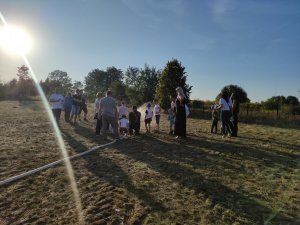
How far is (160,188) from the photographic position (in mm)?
7258

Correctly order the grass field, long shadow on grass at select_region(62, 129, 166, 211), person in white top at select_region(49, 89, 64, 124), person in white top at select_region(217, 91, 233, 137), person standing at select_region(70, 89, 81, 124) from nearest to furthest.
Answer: the grass field < long shadow on grass at select_region(62, 129, 166, 211) < person in white top at select_region(217, 91, 233, 137) < person in white top at select_region(49, 89, 64, 124) < person standing at select_region(70, 89, 81, 124)

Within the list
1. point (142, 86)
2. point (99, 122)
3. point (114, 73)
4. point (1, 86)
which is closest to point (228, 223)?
point (99, 122)

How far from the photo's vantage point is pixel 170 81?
39375 mm

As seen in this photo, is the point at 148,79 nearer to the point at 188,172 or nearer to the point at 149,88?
the point at 149,88

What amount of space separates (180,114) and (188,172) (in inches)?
248

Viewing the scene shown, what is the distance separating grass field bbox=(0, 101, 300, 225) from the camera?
19.0 ft

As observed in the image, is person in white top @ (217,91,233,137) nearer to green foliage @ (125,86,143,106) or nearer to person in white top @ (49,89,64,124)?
person in white top @ (49,89,64,124)

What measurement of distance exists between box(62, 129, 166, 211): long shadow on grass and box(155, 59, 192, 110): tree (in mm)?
27844

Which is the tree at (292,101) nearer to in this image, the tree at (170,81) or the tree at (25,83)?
the tree at (170,81)

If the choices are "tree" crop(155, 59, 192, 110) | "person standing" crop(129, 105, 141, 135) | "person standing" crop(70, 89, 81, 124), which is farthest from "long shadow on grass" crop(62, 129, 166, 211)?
"tree" crop(155, 59, 192, 110)

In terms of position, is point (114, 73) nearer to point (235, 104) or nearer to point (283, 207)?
point (235, 104)

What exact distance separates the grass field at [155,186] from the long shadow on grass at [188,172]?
0.02m

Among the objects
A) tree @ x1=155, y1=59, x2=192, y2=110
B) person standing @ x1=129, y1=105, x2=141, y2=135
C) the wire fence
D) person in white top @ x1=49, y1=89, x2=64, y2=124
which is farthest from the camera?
tree @ x1=155, y1=59, x2=192, y2=110

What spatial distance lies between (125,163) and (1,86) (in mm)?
64224
